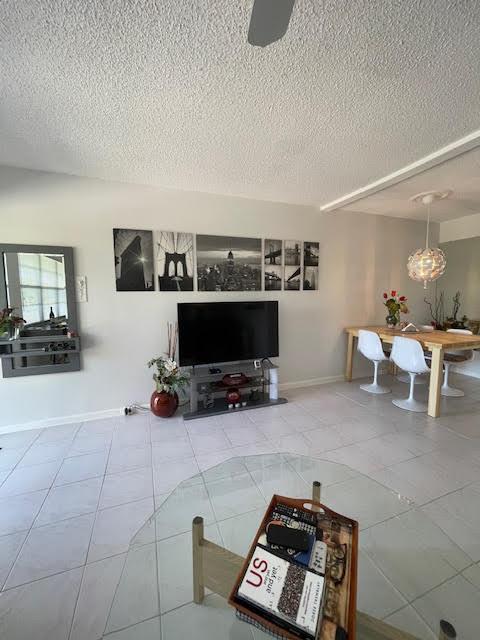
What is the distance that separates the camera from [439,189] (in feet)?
9.14

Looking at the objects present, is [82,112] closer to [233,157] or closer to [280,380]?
[233,157]

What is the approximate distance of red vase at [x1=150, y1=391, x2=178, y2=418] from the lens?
8.63ft

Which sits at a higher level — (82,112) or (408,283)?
(82,112)

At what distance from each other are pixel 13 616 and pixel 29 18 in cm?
238

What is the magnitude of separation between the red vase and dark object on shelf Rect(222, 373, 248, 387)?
578mm

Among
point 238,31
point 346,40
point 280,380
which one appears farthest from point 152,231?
point 280,380

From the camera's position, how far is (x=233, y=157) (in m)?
2.13

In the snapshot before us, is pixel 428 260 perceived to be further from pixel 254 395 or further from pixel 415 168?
pixel 254 395

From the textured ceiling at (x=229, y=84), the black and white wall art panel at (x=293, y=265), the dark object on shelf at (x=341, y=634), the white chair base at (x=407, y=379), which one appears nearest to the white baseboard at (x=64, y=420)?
the textured ceiling at (x=229, y=84)

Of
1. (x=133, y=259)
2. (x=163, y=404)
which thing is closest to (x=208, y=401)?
(x=163, y=404)

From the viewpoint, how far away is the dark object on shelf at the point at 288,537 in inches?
35.1

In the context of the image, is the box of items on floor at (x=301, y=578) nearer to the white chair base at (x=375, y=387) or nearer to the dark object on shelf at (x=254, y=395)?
the dark object on shelf at (x=254, y=395)

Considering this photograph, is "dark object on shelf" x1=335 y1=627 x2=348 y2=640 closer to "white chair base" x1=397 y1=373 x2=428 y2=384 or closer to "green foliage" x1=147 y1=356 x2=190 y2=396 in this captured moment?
"green foliage" x1=147 y1=356 x2=190 y2=396

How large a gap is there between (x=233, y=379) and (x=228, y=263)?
1.33m
